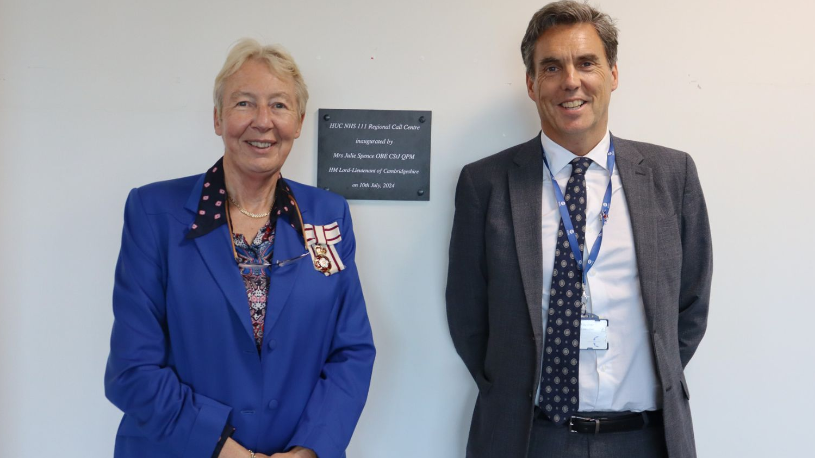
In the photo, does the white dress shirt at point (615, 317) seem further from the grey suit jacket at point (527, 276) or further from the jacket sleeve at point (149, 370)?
the jacket sleeve at point (149, 370)

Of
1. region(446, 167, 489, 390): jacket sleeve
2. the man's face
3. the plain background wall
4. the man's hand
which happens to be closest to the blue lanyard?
the man's face

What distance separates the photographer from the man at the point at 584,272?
1.89 m

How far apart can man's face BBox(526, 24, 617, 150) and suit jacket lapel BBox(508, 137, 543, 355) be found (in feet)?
0.41

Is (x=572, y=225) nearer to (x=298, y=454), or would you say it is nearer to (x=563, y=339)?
(x=563, y=339)

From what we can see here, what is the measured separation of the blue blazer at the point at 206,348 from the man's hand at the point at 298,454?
0.09 ft

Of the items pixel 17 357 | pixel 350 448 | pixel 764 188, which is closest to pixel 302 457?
pixel 350 448

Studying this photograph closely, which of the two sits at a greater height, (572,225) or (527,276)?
(572,225)

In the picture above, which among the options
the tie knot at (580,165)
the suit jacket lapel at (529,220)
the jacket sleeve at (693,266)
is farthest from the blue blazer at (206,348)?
the jacket sleeve at (693,266)

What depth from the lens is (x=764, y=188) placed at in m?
2.42

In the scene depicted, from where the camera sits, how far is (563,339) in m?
1.88

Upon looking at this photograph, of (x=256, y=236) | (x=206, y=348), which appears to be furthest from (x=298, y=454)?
(x=256, y=236)

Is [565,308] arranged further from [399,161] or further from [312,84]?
[312,84]

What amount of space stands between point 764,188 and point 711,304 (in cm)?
45

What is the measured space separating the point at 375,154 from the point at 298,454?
3.40 feet
